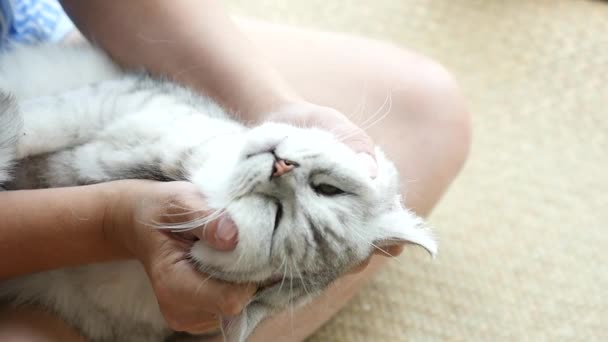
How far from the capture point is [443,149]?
113 centimetres

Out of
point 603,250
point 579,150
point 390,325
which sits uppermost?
point 579,150

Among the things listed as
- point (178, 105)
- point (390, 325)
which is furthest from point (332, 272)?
point (390, 325)

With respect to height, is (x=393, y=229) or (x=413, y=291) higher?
(x=393, y=229)

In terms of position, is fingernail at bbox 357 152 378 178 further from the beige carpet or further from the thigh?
the beige carpet

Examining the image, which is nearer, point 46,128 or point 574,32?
point 46,128

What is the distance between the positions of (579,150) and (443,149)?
2.57 ft

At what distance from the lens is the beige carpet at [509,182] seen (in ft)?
4.38

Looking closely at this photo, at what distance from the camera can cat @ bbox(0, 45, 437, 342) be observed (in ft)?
2.54

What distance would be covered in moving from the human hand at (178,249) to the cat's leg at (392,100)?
1.11ft

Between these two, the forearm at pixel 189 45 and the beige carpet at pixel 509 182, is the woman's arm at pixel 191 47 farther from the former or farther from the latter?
the beige carpet at pixel 509 182

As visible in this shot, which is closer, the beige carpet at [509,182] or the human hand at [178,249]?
the human hand at [178,249]

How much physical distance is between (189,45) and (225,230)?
0.49 meters

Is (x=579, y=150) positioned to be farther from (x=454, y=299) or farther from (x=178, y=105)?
(x=178, y=105)

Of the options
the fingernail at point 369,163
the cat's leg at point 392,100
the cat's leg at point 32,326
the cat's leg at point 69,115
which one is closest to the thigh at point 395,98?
the cat's leg at point 392,100
